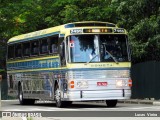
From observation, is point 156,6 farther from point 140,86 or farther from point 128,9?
point 140,86

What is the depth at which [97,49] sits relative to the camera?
23.7 m

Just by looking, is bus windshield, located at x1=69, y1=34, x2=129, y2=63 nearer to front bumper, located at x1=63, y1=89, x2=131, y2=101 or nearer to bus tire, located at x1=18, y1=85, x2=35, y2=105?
front bumper, located at x1=63, y1=89, x2=131, y2=101

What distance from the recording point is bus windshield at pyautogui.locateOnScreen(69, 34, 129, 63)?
77.3 ft

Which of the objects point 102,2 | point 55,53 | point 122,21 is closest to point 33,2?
point 102,2

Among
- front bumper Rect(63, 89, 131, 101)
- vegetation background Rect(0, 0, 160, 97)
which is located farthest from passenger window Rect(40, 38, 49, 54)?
vegetation background Rect(0, 0, 160, 97)

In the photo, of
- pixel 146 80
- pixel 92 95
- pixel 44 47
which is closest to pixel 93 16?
pixel 146 80

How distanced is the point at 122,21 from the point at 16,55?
7176mm

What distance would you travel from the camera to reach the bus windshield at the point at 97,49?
23562mm

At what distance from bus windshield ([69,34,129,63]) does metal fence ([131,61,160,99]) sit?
6932mm

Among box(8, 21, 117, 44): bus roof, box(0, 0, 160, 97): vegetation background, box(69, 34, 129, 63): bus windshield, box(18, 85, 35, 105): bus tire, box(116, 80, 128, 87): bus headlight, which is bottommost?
box(18, 85, 35, 105): bus tire

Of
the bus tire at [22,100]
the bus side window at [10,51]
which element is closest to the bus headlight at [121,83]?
the bus tire at [22,100]

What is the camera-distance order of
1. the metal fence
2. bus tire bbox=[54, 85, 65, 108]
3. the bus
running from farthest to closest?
1. the metal fence
2. bus tire bbox=[54, 85, 65, 108]
3. the bus

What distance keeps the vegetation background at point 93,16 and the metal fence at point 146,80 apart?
0.81m

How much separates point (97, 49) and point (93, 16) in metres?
15.8
